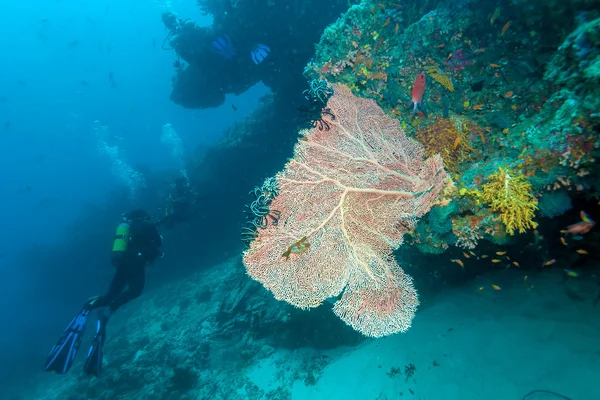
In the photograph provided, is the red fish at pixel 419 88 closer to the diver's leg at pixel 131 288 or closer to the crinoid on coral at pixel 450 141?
the crinoid on coral at pixel 450 141

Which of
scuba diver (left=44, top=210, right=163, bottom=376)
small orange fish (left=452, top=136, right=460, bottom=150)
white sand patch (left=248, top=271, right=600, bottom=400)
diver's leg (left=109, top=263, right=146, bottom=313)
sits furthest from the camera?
diver's leg (left=109, top=263, right=146, bottom=313)

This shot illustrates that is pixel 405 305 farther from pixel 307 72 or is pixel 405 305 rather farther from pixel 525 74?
pixel 307 72

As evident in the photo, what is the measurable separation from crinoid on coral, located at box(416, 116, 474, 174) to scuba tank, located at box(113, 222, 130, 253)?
9690 millimetres

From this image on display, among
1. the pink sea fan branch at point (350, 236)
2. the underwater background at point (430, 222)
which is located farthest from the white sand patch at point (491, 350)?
the pink sea fan branch at point (350, 236)

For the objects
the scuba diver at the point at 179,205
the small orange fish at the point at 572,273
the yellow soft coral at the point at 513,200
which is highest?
the scuba diver at the point at 179,205

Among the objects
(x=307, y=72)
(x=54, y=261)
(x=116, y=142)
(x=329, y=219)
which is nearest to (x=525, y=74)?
(x=329, y=219)

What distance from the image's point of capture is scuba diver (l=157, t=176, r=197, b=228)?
12781 millimetres

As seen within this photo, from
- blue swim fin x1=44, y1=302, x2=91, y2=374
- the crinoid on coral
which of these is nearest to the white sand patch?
the crinoid on coral

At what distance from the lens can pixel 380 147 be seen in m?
4.07

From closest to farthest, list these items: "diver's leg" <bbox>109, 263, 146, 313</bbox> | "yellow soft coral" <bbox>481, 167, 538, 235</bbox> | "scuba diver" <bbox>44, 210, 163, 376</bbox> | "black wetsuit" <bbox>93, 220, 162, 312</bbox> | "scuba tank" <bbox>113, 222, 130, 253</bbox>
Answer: "yellow soft coral" <bbox>481, 167, 538, 235</bbox>, "scuba diver" <bbox>44, 210, 163, 376</bbox>, "scuba tank" <bbox>113, 222, 130, 253</bbox>, "black wetsuit" <bbox>93, 220, 162, 312</bbox>, "diver's leg" <bbox>109, 263, 146, 313</bbox>

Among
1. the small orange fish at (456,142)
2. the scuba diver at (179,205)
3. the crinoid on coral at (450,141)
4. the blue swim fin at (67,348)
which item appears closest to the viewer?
the small orange fish at (456,142)

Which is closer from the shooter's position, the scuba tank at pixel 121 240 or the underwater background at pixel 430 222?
the underwater background at pixel 430 222

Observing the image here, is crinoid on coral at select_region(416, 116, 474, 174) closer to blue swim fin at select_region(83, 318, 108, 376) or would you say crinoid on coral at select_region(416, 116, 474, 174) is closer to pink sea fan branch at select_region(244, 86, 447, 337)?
pink sea fan branch at select_region(244, 86, 447, 337)

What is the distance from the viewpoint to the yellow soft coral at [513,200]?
2969 millimetres
